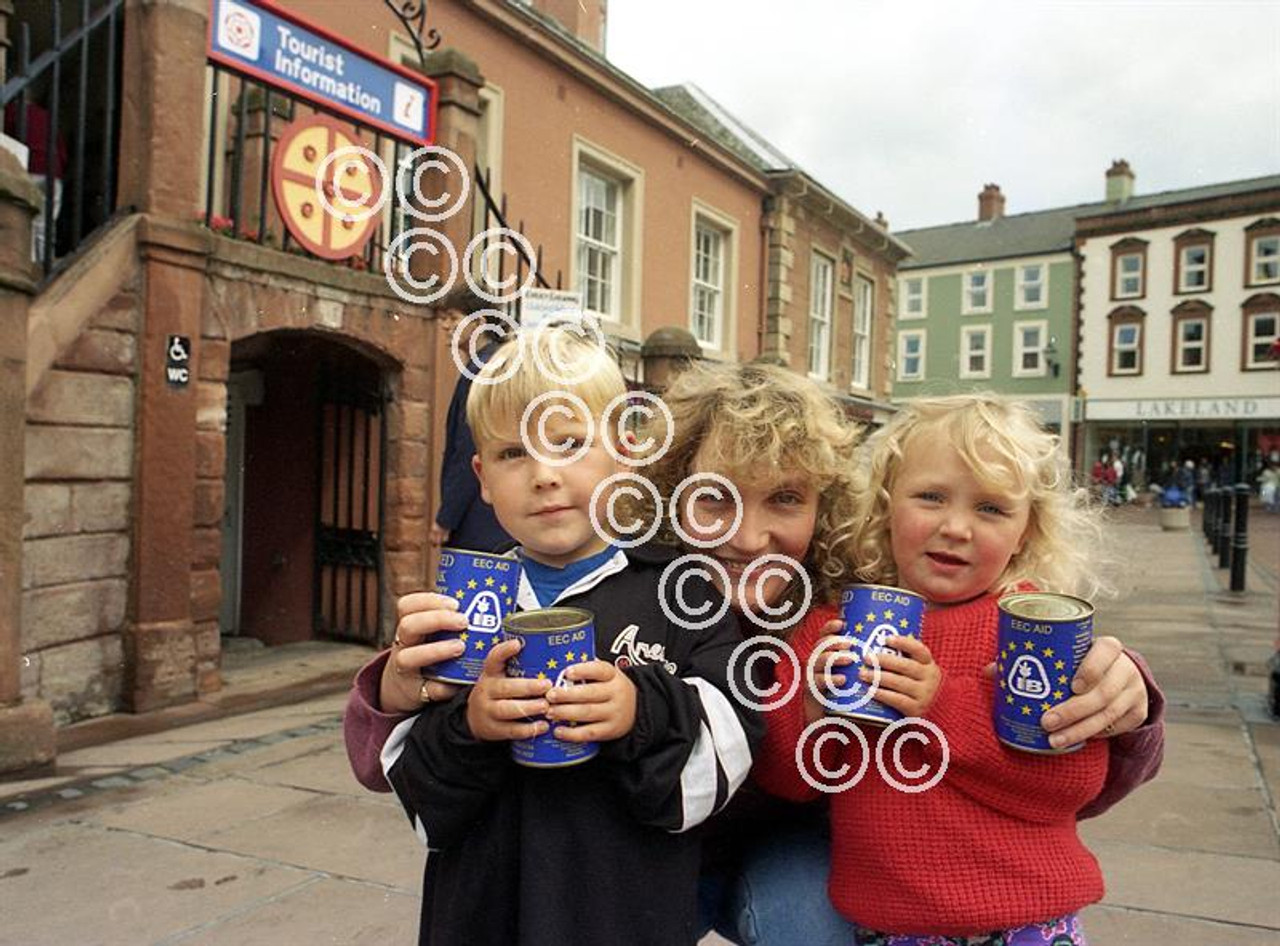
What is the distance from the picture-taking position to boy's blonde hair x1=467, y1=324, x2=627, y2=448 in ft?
4.79

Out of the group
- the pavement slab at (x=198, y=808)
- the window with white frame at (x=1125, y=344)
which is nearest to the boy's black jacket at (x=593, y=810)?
the pavement slab at (x=198, y=808)

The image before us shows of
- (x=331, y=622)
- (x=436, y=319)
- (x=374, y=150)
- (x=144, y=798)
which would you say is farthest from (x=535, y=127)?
(x=144, y=798)

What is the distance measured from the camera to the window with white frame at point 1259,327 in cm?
3119

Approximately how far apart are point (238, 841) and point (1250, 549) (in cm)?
1807

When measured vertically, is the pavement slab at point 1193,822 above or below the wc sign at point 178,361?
below

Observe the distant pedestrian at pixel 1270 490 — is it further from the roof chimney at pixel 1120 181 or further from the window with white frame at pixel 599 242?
the window with white frame at pixel 599 242

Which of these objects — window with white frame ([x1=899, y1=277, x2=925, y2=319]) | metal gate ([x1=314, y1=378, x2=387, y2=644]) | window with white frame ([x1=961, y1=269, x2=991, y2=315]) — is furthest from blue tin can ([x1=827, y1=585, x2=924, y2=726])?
window with white frame ([x1=899, y1=277, x2=925, y2=319])

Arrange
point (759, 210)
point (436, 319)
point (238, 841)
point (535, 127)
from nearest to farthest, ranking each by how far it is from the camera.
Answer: point (238, 841) → point (436, 319) → point (535, 127) → point (759, 210)

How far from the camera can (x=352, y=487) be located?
7.24 meters

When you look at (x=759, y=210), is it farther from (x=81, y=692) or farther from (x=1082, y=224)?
(x=1082, y=224)

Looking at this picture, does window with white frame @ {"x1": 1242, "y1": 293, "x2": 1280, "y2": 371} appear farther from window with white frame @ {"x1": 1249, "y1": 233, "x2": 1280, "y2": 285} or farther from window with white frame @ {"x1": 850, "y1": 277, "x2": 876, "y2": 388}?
window with white frame @ {"x1": 850, "y1": 277, "x2": 876, "y2": 388}

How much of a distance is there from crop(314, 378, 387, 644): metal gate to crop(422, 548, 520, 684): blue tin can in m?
5.96

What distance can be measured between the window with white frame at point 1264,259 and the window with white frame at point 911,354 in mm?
11045

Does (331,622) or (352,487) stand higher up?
(352,487)
